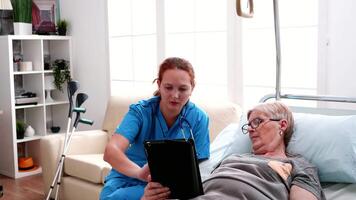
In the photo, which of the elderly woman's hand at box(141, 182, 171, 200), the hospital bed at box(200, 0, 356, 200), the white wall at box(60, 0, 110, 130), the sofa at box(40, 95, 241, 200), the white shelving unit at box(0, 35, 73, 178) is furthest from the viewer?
the white wall at box(60, 0, 110, 130)

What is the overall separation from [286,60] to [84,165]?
1.59m

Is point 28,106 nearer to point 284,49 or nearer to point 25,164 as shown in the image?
point 25,164

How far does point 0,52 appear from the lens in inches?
166

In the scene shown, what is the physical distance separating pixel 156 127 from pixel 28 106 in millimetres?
2714

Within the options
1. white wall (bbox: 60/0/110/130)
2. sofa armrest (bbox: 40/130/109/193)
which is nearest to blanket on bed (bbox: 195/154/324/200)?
sofa armrest (bbox: 40/130/109/193)

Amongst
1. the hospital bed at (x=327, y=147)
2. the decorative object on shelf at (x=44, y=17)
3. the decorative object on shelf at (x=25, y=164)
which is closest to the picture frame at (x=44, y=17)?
the decorative object on shelf at (x=44, y=17)

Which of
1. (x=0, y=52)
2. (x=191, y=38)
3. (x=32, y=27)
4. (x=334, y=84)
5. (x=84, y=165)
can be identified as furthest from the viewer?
(x=32, y=27)

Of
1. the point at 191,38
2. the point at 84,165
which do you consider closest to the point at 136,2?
the point at 191,38

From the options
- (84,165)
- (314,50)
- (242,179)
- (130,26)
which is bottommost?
(84,165)

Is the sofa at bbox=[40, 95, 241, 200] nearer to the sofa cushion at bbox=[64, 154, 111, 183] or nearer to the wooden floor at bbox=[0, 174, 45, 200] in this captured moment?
the sofa cushion at bbox=[64, 154, 111, 183]

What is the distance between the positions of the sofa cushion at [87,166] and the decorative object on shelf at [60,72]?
1326 mm

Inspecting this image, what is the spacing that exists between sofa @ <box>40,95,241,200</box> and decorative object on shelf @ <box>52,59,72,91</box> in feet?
3.24

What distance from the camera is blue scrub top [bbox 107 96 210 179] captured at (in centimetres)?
191

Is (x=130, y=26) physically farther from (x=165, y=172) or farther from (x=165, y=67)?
(x=165, y=172)
